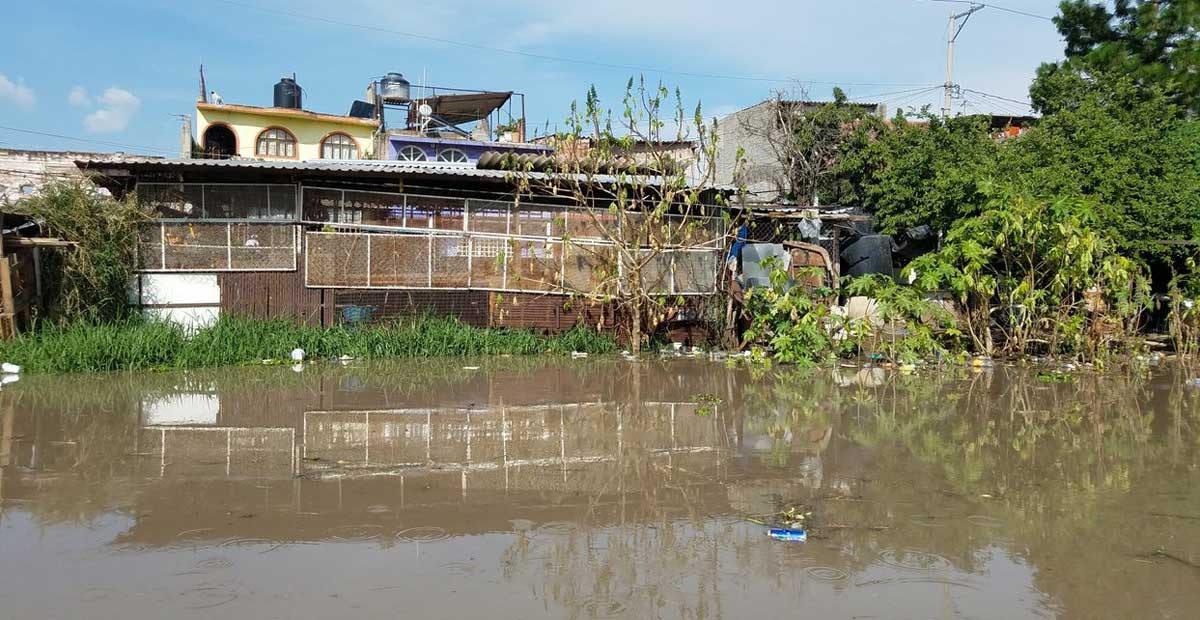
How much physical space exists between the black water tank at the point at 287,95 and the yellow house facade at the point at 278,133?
1462 mm

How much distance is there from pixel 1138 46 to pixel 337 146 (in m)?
19.2

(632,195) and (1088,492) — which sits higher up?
(632,195)

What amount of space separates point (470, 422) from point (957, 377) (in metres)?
6.15

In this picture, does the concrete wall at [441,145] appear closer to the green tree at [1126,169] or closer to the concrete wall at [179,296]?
the concrete wall at [179,296]

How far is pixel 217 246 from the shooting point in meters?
11.3

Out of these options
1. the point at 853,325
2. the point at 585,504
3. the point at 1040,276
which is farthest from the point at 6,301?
the point at 1040,276

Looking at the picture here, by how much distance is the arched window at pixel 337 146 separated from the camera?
22.5 metres

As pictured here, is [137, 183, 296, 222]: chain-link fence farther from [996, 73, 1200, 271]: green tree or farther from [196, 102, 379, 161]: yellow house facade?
[996, 73, 1200, 271]: green tree

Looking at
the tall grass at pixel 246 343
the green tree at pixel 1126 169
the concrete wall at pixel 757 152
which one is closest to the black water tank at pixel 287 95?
the concrete wall at pixel 757 152

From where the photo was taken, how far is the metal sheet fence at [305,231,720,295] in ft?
38.0

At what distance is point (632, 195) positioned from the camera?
1237 cm

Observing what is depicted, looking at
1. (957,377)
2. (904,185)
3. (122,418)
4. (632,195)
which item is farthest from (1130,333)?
(122,418)

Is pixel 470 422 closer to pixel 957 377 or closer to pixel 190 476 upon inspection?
pixel 190 476

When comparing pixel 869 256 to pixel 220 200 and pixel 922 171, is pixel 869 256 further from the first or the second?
pixel 220 200
